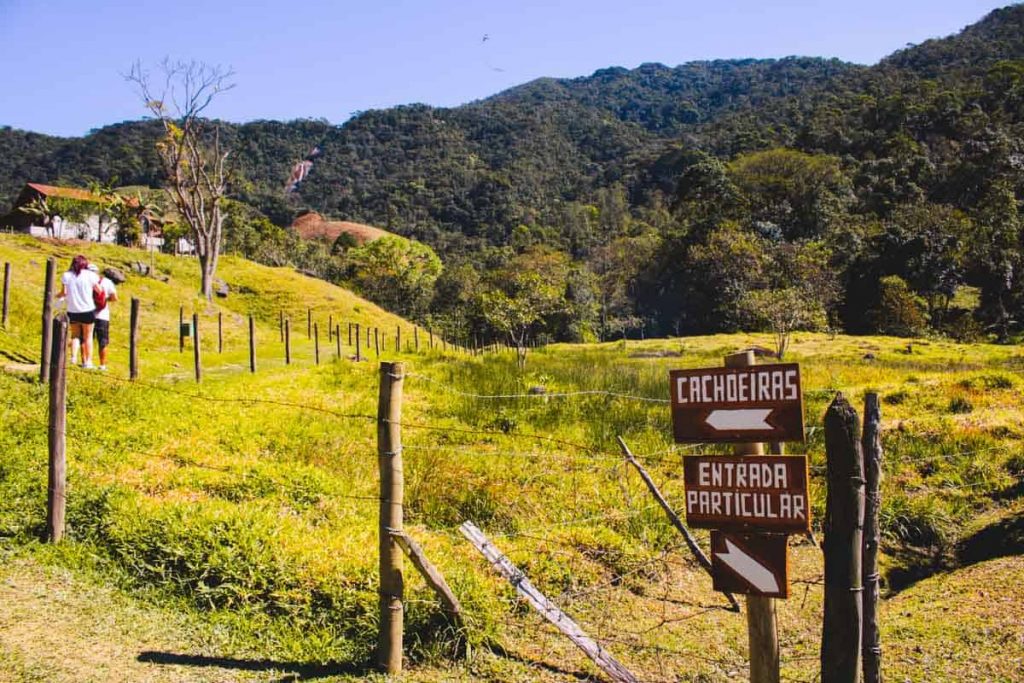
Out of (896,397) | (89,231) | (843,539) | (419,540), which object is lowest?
(419,540)

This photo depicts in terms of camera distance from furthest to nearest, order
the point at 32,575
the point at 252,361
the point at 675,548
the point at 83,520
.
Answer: the point at 252,361, the point at 675,548, the point at 83,520, the point at 32,575

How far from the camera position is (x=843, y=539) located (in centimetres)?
330

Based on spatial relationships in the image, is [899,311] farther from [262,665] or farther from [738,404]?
[262,665]

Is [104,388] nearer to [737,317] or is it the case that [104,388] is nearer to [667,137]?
[737,317]

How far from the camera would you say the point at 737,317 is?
45406 mm

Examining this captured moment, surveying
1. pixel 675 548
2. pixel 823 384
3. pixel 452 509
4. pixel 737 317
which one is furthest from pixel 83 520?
pixel 737 317

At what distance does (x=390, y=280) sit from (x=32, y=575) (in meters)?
51.6

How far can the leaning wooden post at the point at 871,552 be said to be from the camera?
12.4ft

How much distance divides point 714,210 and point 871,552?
56.1 metres

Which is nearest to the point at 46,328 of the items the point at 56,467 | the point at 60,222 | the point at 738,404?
the point at 56,467

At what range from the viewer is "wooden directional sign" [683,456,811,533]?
307cm

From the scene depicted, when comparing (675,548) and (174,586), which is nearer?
(174,586)

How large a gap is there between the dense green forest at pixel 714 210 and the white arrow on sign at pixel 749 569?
2493cm

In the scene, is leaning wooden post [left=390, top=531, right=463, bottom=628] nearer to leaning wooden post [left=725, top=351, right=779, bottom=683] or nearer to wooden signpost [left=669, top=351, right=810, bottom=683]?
wooden signpost [left=669, top=351, right=810, bottom=683]
